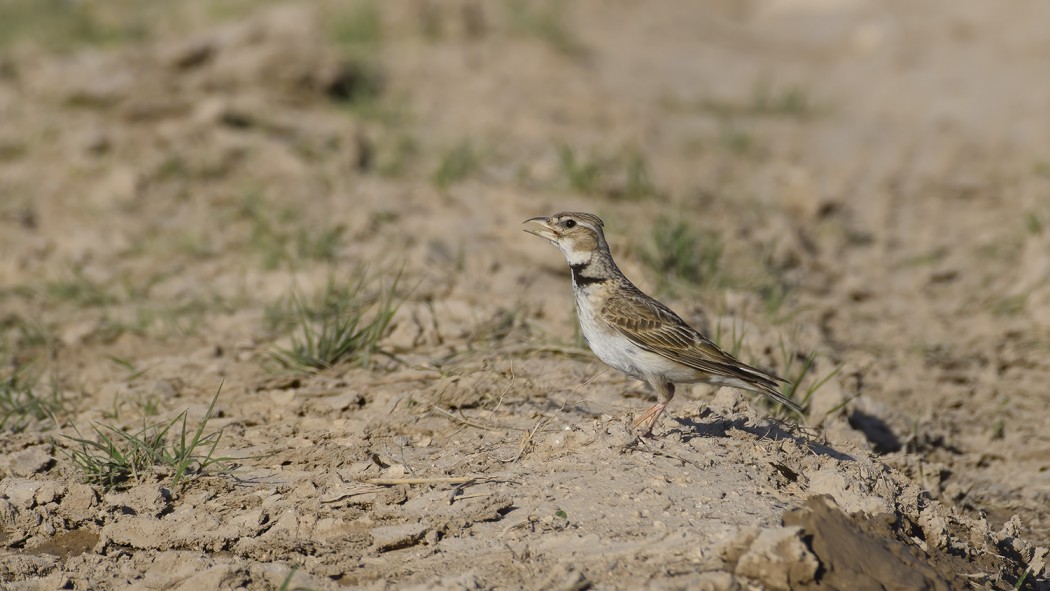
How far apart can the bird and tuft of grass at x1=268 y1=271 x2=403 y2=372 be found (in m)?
1.11

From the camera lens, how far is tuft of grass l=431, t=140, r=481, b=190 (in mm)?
8422

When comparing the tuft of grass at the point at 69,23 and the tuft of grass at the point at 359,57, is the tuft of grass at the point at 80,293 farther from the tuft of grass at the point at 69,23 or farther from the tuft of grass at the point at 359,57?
the tuft of grass at the point at 69,23

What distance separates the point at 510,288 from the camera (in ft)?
22.1

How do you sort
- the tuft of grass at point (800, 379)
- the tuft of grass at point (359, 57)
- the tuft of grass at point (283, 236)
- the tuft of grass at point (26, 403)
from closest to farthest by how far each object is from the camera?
the tuft of grass at point (26, 403) < the tuft of grass at point (800, 379) < the tuft of grass at point (283, 236) < the tuft of grass at point (359, 57)

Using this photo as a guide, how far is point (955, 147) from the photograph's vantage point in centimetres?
1028

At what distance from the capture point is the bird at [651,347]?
4820 mm

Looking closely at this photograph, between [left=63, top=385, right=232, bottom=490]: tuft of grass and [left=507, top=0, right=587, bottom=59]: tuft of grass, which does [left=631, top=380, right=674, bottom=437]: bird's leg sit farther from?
[left=507, top=0, right=587, bottom=59]: tuft of grass

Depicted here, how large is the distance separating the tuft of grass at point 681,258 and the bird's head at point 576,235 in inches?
65.7

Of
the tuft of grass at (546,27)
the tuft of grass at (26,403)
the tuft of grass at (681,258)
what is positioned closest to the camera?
the tuft of grass at (26,403)

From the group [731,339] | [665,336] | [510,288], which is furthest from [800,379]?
[510,288]

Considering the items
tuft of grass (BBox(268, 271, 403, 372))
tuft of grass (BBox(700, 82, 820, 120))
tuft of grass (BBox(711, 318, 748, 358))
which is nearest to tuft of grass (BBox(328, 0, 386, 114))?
tuft of grass (BBox(700, 82, 820, 120))

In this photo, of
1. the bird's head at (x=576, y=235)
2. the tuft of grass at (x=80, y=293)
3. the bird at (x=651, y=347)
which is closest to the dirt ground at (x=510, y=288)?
the tuft of grass at (x=80, y=293)

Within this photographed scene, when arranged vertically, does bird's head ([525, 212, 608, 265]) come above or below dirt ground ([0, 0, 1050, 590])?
above

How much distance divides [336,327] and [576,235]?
1.25 metres
